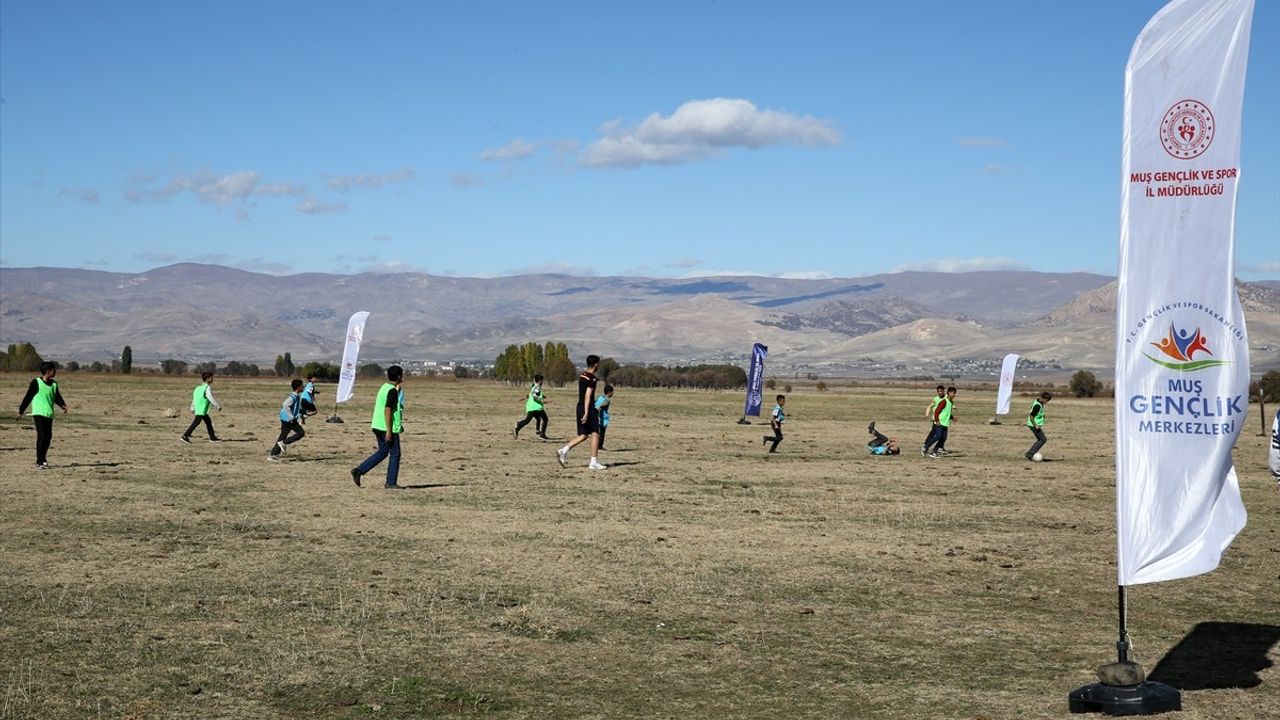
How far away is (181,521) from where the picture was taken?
16547 millimetres

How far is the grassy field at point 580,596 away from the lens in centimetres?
890

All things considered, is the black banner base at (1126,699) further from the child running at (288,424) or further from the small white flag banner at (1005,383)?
the small white flag banner at (1005,383)

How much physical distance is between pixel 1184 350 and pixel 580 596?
233 inches

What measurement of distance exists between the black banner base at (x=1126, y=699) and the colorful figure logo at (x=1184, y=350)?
6.79 feet

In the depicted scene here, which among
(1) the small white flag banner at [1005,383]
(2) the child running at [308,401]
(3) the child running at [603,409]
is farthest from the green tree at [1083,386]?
(3) the child running at [603,409]

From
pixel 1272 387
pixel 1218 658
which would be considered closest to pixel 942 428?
pixel 1218 658

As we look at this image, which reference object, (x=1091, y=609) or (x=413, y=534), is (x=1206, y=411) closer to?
(x=1091, y=609)

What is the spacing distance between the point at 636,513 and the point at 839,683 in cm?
910

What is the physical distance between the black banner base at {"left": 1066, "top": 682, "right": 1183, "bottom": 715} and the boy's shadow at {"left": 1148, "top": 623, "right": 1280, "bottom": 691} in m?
0.66

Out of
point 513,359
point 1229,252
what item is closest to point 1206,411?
point 1229,252

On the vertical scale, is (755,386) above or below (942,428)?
above

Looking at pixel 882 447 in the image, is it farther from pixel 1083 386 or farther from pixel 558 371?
pixel 558 371

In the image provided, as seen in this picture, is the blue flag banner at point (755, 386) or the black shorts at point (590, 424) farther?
the blue flag banner at point (755, 386)

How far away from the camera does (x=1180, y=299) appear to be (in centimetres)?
846
